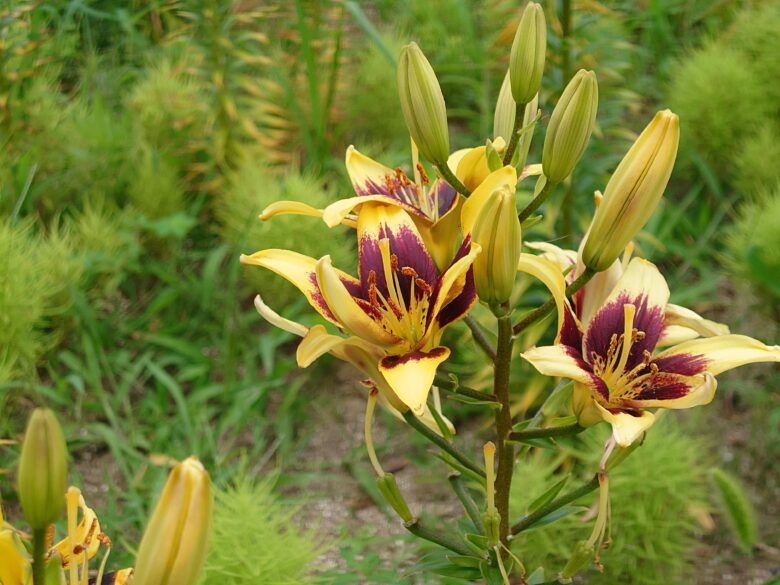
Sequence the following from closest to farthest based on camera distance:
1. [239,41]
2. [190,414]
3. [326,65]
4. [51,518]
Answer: [51,518] → [190,414] → [239,41] → [326,65]

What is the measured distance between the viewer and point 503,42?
6.82ft

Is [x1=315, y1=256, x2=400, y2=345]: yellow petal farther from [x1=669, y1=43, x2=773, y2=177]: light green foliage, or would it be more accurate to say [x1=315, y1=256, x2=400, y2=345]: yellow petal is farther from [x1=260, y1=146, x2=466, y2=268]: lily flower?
[x1=669, y1=43, x2=773, y2=177]: light green foliage

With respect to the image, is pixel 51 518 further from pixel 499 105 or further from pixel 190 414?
pixel 190 414

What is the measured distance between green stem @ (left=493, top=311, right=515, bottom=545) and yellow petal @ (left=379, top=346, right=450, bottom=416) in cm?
7

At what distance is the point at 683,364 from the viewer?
84 centimetres

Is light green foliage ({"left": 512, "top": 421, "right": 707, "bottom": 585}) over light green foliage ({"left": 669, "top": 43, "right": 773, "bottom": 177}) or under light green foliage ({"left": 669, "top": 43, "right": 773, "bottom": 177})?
under

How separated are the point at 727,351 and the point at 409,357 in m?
0.27

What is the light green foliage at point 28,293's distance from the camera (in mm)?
1598

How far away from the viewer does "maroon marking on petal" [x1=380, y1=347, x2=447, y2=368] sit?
31.0 inches

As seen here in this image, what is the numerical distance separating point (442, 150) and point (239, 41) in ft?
4.55

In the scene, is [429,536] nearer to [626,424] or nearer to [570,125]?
[626,424]

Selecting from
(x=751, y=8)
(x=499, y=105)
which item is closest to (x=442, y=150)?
(x=499, y=105)

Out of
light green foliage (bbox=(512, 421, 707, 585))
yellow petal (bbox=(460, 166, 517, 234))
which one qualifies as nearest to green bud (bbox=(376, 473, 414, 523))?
yellow petal (bbox=(460, 166, 517, 234))

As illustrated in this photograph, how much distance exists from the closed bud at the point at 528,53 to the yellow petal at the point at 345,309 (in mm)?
238
